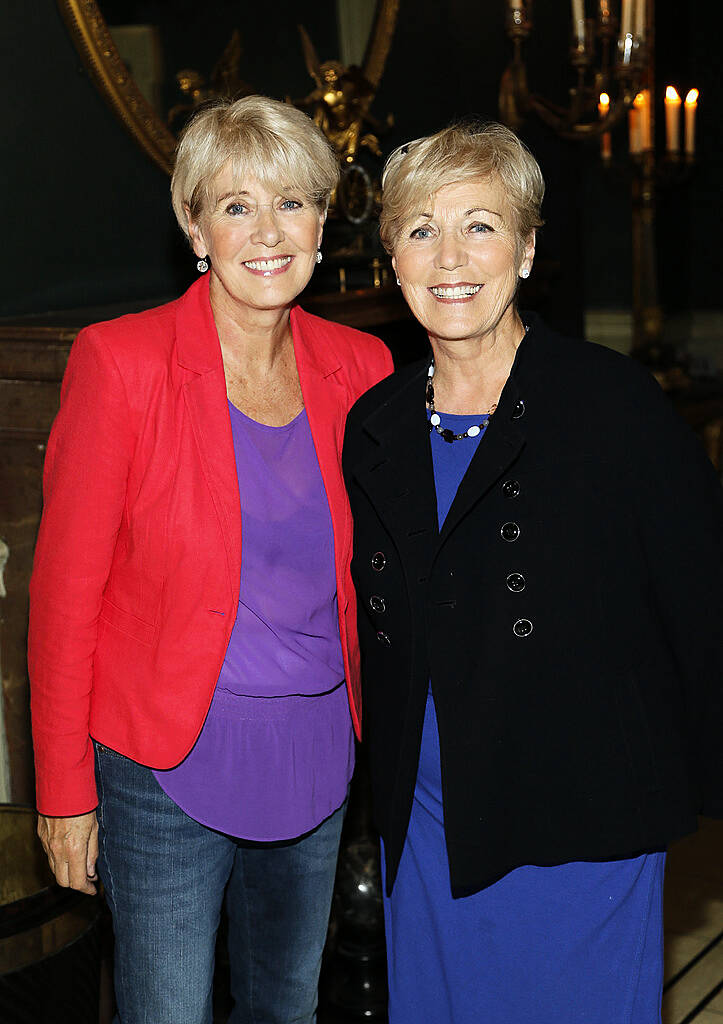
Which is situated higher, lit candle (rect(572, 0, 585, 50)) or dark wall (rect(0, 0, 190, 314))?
lit candle (rect(572, 0, 585, 50))

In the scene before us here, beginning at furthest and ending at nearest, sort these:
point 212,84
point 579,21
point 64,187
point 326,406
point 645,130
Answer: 1. point 645,130
2. point 579,21
3. point 212,84
4. point 64,187
5. point 326,406

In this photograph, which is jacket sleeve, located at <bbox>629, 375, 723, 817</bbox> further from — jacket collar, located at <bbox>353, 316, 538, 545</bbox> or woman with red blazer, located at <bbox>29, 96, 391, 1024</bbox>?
woman with red blazer, located at <bbox>29, 96, 391, 1024</bbox>

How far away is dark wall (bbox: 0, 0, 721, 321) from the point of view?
2.61 meters

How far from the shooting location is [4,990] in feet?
6.67

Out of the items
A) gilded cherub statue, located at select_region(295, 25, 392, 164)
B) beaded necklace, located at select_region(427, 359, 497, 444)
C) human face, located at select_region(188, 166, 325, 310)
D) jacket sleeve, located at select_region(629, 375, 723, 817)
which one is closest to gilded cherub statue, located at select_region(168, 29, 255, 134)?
gilded cherub statue, located at select_region(295, 25, 392, 164)

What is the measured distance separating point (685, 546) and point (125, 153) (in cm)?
176

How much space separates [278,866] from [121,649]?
43 cm

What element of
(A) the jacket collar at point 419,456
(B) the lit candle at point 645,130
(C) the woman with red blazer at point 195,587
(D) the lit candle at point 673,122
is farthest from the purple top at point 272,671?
(B) the lit candle at point 645,130

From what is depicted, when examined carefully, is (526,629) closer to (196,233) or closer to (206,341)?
(206,341)

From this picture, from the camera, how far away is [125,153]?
2873 mm

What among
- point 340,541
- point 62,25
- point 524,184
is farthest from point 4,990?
point 62,25

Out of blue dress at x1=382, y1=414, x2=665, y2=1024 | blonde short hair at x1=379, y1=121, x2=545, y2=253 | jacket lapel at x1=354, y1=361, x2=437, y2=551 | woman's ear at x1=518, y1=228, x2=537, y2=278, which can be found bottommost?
blue dress at x1=382, y1=414, x2=665, y2=1024

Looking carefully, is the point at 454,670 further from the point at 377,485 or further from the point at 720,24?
the point at 720,24

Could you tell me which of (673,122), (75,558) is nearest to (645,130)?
(673,122)
